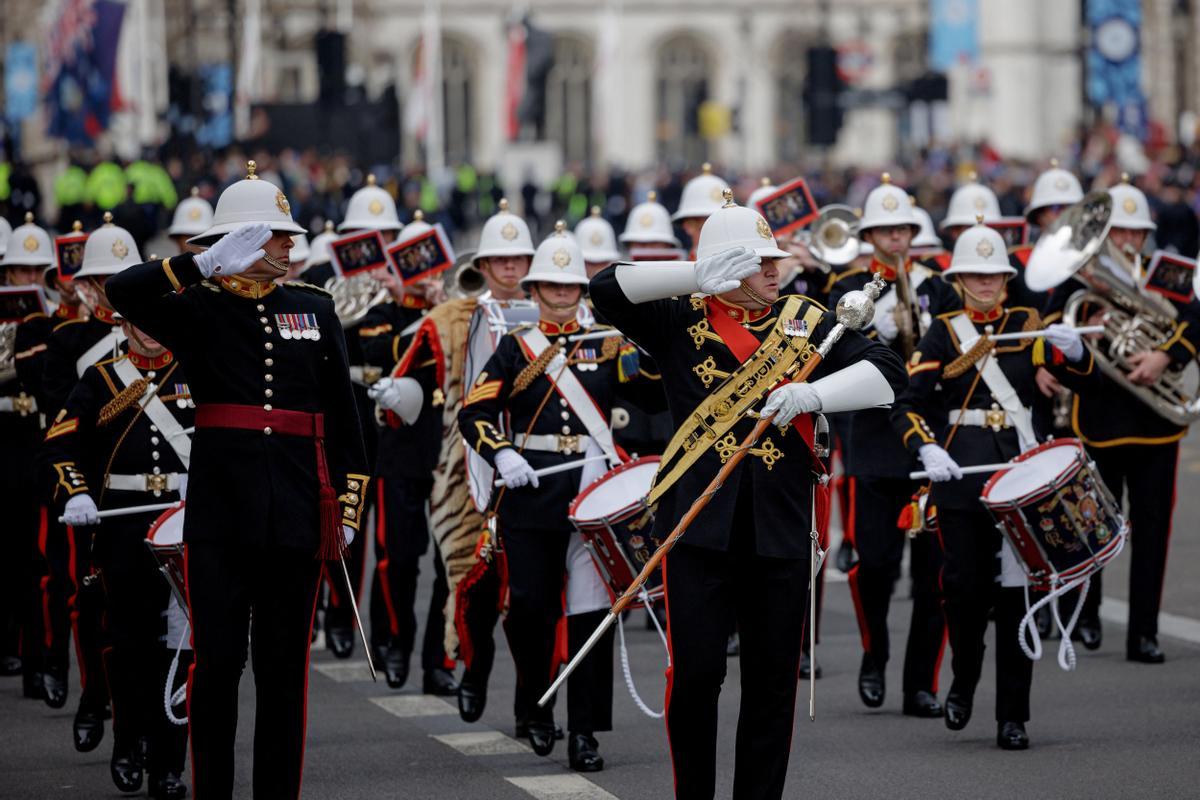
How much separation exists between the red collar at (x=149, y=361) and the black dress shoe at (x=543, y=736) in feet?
6.57

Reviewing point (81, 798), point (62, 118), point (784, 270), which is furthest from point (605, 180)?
point (81, 798)

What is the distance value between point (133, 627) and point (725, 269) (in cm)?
298

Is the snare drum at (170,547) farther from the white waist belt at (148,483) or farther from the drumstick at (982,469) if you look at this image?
the drumstick at (982,469)

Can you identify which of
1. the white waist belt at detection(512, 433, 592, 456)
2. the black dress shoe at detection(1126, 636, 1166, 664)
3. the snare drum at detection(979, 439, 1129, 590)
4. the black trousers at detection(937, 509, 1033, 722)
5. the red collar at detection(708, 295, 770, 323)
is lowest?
the black dress shoe at detection(1126, 636, 1166, 664)

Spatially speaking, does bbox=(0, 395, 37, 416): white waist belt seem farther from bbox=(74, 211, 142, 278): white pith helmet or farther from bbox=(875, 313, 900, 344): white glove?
bbox=(875, 313, 900, 344): white glove

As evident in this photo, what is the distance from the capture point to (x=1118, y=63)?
40656mm

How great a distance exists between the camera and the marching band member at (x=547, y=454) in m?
10.2

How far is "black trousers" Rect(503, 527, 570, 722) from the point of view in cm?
1020

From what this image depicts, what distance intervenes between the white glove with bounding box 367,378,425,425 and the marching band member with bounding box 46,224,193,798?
1.45 m

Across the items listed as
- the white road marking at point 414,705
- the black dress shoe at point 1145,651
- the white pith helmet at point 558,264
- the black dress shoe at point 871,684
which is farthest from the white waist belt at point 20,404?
the black dress shoe at point 1145,651

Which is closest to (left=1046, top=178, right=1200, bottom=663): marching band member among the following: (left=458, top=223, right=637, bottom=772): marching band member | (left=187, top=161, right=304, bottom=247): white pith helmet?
(left=458, top=223, right=637, bottom=772): marching band member

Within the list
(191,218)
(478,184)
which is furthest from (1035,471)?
(478,184)

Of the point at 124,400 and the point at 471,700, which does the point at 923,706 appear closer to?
the point at 471,700

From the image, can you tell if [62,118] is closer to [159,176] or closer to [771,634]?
[159,176]
